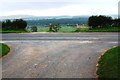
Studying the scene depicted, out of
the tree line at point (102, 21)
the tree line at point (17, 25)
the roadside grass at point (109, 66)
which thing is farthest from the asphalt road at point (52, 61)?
the tree line at point (17, 25)

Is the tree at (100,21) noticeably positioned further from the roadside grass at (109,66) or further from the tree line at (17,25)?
the roadside grass at (109,66)

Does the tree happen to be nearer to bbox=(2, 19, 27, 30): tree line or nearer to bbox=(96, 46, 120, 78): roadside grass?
bbox=(2, 19, 27, 30): tree line

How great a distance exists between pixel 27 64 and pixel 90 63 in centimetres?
286

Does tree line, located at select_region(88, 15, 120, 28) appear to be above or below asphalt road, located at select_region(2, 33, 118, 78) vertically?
above

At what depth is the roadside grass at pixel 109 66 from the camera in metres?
12.5

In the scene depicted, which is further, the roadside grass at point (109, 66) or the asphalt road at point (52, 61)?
the asphalt road at point (52, 61)

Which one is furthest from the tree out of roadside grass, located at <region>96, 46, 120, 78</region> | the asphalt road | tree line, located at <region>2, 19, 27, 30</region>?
roadside grass, located at <region>96, 46, 120, 78</region>

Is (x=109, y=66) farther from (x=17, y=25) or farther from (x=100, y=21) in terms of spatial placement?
(x=17, y=25)

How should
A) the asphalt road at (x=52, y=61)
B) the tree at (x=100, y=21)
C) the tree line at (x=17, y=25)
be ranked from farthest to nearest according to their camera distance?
the tree line at (x=17, y=25) → the tree at (x=100, y=21) → the asphalt road at (x=52, y=61)

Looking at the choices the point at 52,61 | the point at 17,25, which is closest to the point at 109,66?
the point at 52,61

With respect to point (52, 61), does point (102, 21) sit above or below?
above

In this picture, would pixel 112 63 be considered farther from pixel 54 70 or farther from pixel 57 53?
pixel 57 53

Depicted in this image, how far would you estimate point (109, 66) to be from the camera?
13.7 metres

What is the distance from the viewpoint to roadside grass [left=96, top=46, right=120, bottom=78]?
12484 millimetres
